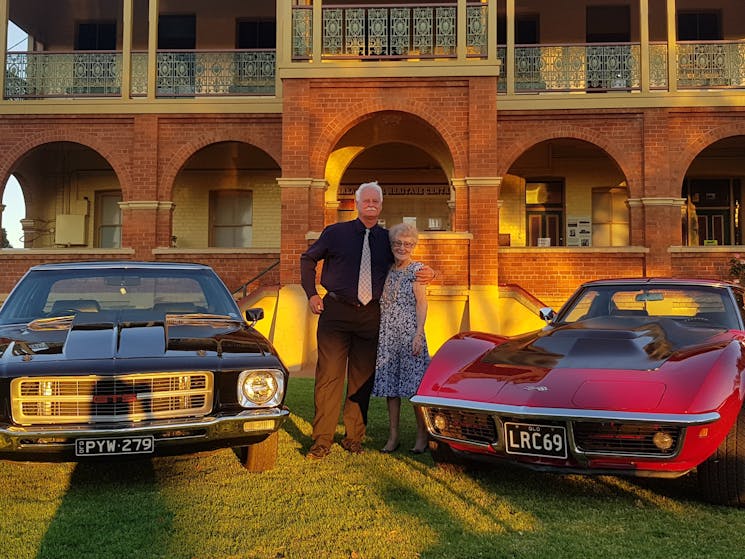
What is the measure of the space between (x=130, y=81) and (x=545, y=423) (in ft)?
39.8

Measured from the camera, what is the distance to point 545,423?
3.15 m

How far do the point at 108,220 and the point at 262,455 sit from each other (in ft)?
43.8

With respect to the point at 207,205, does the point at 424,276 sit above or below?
below

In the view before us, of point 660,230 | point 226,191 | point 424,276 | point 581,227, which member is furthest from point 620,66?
point 424,276

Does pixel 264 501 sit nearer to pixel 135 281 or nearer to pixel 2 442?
pixel 2 442

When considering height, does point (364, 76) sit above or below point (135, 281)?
above

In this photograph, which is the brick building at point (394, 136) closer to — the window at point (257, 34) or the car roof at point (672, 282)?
the window at point (257, 34)

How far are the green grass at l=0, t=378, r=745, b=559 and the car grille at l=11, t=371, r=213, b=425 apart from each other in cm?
46

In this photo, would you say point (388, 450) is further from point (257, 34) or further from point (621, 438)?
point (257, 34)

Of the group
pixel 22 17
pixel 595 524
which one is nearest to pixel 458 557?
pixel 595 524

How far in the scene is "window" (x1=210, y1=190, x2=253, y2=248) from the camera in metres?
15.4

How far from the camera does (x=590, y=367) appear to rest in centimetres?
341

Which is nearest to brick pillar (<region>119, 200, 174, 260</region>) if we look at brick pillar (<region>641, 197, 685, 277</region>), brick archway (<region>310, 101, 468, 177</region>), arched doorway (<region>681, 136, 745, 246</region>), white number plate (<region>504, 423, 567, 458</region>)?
brick archway (<region>310, 101, 468, 177</region>)

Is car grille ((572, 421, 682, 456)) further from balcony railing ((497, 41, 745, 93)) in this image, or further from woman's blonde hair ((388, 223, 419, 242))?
balcony railing ((497, 41, 745, 93))
